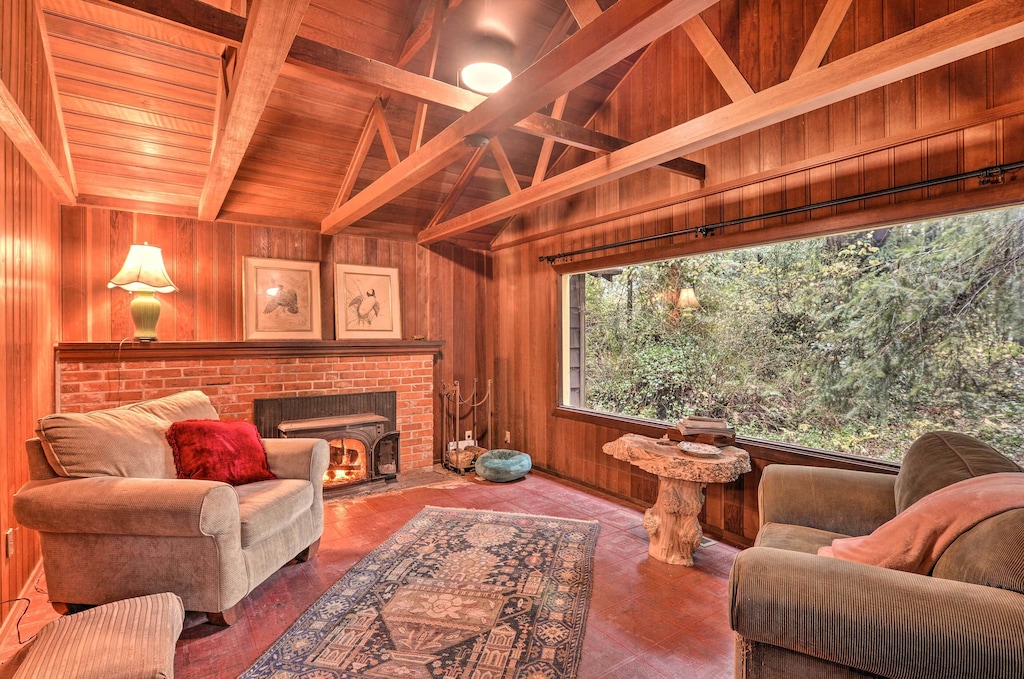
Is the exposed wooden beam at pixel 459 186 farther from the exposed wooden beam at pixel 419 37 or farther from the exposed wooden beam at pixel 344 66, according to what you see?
the exposed wooden beam at pixel 344 66

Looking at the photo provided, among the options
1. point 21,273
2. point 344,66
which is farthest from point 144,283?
point 344,66

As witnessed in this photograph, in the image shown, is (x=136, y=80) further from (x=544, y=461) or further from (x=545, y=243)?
(x=544, y=461)

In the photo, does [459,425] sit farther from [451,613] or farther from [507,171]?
[451,613]

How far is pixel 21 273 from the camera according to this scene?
2.38 metres

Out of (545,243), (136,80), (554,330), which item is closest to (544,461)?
(554,330)

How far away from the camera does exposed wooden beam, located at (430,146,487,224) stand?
4180mm

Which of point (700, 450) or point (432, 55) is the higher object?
point (432, 55)

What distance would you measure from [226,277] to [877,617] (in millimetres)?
4528

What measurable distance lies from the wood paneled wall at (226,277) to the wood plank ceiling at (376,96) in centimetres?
17

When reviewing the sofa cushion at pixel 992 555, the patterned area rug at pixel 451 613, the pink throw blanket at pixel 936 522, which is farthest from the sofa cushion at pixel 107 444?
the sofa cushion at pixel 992 555

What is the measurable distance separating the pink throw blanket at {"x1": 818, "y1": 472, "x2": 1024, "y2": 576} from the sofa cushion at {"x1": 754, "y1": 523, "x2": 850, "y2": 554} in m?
0.35

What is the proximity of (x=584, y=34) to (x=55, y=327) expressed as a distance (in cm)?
390

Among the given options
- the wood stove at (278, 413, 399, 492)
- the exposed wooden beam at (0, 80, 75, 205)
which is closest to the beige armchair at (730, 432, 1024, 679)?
the exposed wooden beam at (0, 80, 75, 205)

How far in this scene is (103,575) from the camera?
2008mm
